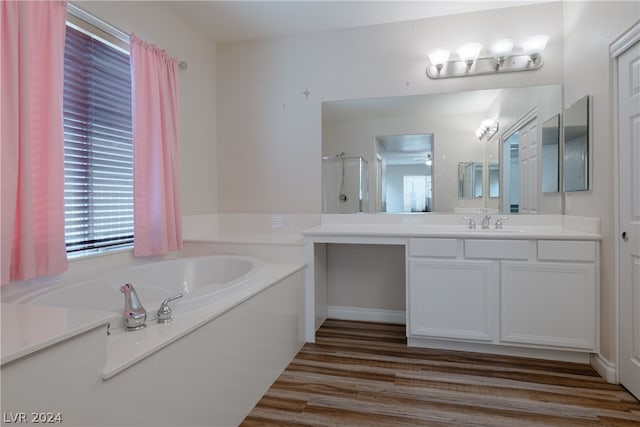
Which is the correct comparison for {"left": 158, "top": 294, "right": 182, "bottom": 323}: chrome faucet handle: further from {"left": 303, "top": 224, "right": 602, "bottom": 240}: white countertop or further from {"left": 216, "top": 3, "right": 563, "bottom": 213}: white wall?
{"left": 216, "top": 3, "right": 563, "bottom": 213}: white wall

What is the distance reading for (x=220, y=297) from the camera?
1.66 m

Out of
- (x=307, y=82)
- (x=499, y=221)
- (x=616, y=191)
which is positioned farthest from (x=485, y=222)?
(x=307, y=82)

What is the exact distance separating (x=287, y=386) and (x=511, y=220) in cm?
201

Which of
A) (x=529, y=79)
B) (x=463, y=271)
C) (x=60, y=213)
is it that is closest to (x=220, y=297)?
(x=60, y=213)

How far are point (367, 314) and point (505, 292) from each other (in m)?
1.17

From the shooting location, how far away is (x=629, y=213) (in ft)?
5.81

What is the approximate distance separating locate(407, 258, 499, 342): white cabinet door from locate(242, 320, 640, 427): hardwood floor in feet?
0.57

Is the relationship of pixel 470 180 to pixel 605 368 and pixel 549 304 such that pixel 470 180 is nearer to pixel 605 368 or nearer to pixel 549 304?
pixel 549 304

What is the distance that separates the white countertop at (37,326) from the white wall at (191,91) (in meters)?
2.01

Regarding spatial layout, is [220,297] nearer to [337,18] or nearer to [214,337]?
[214,337]

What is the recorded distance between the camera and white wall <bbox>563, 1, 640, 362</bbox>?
1.89 meters

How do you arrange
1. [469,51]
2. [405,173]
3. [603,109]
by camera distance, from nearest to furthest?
[603,109], [469,51], [405,173]

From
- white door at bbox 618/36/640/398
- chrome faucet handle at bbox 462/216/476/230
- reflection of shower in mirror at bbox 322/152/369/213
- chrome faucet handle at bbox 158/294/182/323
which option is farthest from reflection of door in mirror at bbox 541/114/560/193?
chrome faucet handle at bbox 158/294/182/323

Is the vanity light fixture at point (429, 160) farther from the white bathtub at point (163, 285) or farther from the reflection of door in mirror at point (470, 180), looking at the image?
the white bathtub at point (163, 285)
